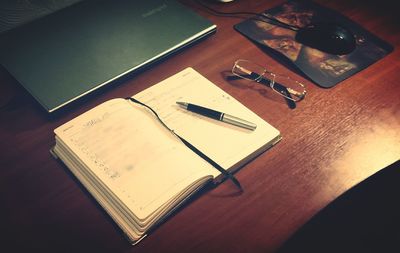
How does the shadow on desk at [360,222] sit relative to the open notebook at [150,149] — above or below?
below

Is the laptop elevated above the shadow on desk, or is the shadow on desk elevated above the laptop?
the laptop

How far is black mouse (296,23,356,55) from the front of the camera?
0.85 m

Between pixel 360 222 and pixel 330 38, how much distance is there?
396mm

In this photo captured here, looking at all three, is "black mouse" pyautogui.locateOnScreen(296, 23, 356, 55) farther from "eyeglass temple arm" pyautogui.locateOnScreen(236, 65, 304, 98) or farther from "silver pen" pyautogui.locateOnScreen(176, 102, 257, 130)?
"silver pen" pyautogui.locateOnScreen(176, 102, 257, 130)

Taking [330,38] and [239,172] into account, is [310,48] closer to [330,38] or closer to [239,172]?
[330,38]

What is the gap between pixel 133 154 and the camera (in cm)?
66

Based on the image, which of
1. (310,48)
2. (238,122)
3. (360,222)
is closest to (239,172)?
(238,122)

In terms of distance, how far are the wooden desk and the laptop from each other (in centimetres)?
4

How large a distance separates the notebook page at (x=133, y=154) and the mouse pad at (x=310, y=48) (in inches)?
13.7

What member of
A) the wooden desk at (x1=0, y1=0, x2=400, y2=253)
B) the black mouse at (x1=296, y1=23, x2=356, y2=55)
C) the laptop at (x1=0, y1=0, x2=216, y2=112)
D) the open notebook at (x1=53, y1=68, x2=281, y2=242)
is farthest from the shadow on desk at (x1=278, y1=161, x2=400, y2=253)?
the laptop at (x1=0, y1=0, x2=216, y2=112)

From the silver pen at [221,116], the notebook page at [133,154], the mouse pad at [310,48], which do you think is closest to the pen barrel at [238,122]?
the silver pen at [221,116]

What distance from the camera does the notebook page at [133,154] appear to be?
61 cm

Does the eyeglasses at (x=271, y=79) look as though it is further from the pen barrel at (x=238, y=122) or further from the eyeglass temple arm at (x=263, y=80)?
the pen barrel at (x=238, y=122)

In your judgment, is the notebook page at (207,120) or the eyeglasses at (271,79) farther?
the eyeglasses at (271,79)
